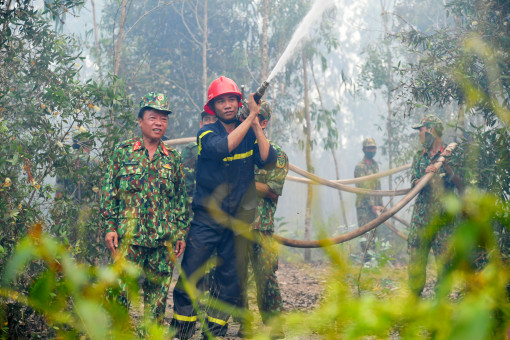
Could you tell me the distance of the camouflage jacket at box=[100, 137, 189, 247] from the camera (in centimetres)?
363

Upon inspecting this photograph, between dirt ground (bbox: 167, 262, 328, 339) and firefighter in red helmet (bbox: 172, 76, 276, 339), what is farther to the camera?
dirt ground (bbox: 167, 262, 328, 339)

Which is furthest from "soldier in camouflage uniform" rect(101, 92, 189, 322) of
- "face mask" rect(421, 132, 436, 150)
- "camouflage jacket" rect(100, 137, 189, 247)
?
"face mask" rect(421, 132, 436, 150)

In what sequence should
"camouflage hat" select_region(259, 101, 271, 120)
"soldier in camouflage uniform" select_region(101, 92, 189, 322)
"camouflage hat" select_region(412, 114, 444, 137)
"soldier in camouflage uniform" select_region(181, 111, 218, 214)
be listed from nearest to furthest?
1. "soldier in camouflage uniform" select_region(101, 92, 189, 322)
2. "camouflage hat" select_region(259, 101, 271, 120)
3. "soldier in camouflage uniform" select_region(181, 111, 218, 214)
4. "camouflage hat" select_region(412, 114, 444, 137)

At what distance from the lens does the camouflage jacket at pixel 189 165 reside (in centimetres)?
519

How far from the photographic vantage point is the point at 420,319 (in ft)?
1.85

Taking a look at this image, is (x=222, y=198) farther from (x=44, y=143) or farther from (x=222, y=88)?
(x=44, y=143)

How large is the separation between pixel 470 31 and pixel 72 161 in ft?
15.5

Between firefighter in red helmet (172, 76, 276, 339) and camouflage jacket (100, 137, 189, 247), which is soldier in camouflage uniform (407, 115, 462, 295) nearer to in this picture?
firefighter in red helmet (172, 76, 276, 339)

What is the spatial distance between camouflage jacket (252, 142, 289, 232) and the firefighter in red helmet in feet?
0.88

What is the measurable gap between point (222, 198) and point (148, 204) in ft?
2.08

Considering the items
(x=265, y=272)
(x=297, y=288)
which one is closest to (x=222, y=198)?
(x=265, y=272)

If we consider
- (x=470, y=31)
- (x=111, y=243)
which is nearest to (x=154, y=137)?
(x=111, y=243)

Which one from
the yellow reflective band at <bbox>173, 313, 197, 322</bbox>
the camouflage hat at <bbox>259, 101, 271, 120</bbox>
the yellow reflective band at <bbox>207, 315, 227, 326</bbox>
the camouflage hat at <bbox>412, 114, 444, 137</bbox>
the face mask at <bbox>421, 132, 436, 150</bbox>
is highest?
the camouflage hat at <bbox>412, 114, 444, 137</bbox>

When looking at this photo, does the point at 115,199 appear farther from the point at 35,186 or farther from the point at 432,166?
the point at 432,166
